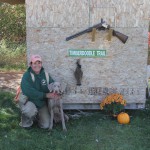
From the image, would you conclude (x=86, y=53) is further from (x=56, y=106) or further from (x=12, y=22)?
(x=12, y=22)

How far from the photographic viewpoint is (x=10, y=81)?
978cm

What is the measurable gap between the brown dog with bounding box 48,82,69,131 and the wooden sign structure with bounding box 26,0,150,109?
64cm

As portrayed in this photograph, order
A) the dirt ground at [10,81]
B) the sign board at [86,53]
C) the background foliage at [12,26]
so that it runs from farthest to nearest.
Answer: the background foliage at [12,26]
the dirt ground at [10,81]
the sign board at [86,53]

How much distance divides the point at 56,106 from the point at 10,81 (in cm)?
372

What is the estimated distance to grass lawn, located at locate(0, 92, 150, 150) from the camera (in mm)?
5602

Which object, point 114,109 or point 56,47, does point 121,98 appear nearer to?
point 114,109

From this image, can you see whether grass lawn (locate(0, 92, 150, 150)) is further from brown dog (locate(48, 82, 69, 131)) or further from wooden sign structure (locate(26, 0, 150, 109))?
wooden sign structure (locate(26, 0, 150, 109))

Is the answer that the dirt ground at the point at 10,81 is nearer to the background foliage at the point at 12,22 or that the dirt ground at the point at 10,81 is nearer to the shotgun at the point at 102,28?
the shotgun at the point at 102,28

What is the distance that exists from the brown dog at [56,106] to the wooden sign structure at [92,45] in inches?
25.0

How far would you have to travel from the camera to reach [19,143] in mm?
5684

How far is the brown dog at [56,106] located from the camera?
239 inches

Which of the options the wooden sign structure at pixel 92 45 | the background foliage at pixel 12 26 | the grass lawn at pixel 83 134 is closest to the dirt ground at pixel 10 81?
the grass lawn at pixel 83 134

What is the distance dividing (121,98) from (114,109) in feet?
0.76

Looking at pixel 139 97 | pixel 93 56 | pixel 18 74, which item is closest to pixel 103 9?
pixel 93 56
